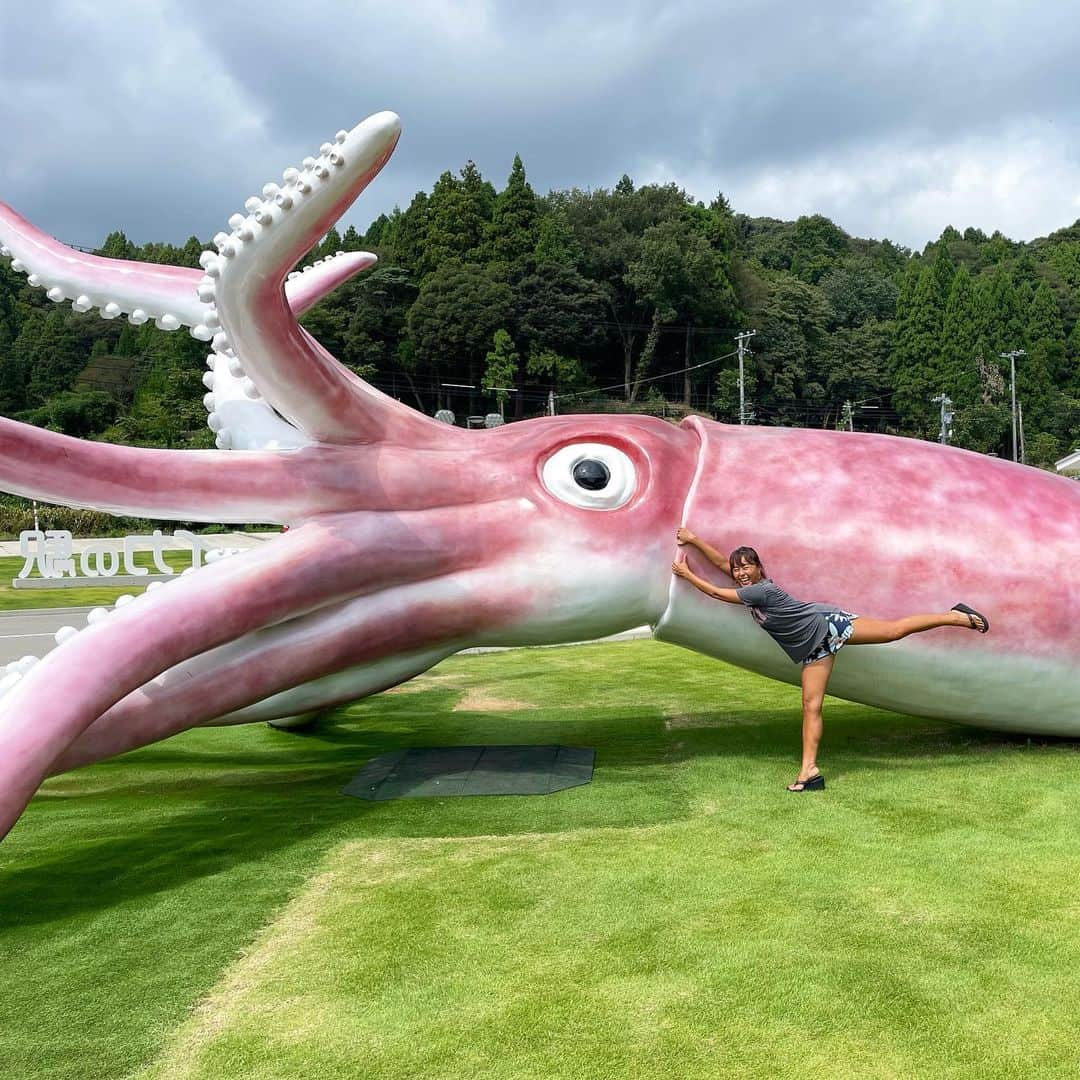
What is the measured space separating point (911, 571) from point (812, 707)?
970mm

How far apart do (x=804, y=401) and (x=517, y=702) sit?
3227 inches

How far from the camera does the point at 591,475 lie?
6.20 metres

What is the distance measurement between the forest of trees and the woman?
55987 mm

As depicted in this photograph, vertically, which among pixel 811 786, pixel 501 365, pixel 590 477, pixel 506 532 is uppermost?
pixel 501 365

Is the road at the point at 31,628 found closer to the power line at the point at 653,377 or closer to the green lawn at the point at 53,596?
the green lawn at the point at 53,596

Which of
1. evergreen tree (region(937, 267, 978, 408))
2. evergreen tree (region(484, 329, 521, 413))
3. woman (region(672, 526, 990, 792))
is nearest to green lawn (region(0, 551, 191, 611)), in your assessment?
woman (region(672, 526, 990, 792))

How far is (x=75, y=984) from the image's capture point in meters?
3.73

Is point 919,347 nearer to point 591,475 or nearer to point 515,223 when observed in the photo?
point 515,223

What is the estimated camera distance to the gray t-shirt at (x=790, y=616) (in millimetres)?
5938

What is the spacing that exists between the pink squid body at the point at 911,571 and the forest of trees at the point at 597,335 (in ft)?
183

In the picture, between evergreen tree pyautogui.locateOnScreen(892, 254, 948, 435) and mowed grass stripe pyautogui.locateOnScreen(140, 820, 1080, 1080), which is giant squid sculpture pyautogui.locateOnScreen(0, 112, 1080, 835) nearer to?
mowed grass stripe pyautogui.locateOnScreen(140, 820, 1080, 1080)

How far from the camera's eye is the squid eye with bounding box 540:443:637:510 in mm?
6164

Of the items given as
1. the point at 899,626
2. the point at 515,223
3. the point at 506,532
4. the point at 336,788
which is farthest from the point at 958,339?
the point at 336,788

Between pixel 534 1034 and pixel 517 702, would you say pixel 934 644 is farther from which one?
pixel 517 702
